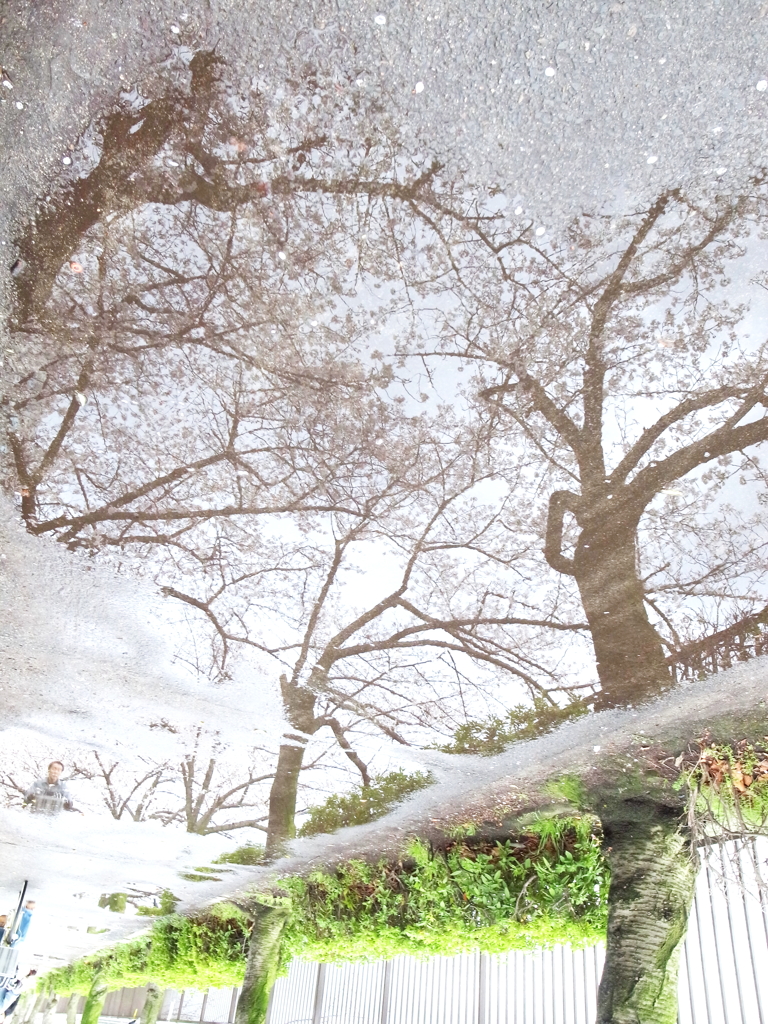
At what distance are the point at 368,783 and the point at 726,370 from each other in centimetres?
341

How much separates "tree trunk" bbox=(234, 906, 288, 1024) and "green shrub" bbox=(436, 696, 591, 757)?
4.40 m

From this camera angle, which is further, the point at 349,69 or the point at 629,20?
the point at 349,69

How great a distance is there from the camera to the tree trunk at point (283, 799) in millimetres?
4238

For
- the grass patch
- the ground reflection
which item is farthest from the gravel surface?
the grass patch

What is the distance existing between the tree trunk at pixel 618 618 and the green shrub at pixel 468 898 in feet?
6.14

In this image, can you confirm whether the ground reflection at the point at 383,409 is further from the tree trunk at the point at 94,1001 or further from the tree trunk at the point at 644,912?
the tree trunk at the point at 94,1001

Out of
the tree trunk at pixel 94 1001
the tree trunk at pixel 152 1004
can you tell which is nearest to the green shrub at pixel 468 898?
the tree trunk at pixel 152 1004

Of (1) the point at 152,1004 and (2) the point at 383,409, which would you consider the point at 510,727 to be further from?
(1) the point at 152,1004

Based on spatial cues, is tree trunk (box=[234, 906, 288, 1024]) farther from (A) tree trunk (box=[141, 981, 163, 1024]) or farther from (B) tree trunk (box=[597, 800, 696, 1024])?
(A) tree trunk (box=[141, 981, 163, 1024])

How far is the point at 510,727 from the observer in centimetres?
358

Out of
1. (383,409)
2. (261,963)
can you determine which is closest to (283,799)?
(261,963)

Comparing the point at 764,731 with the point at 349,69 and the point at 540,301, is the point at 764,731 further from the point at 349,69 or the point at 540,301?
the point at 349,69

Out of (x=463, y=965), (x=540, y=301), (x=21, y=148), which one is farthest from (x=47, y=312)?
(x=463, y=965)

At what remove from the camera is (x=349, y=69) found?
1685mm
